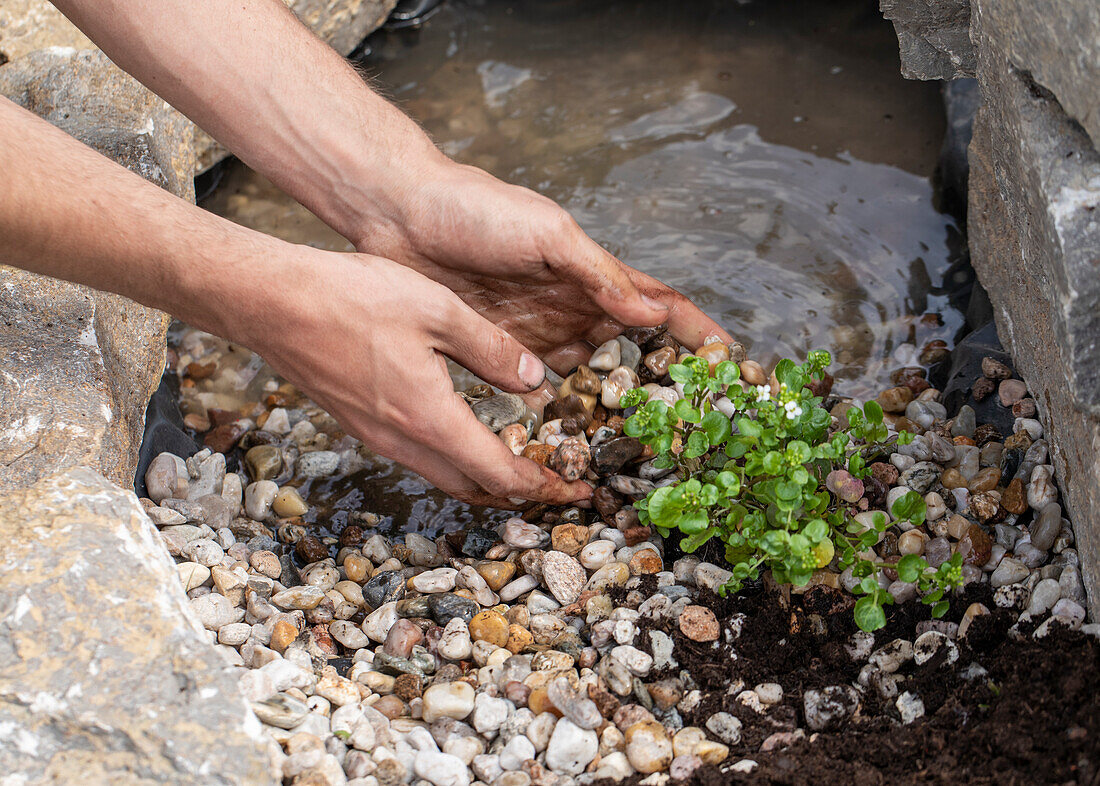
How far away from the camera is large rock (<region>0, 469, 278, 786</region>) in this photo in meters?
1.47

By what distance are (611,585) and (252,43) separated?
185 cm

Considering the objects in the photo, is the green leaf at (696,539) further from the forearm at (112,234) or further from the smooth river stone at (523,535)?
the forearm at (112,234)

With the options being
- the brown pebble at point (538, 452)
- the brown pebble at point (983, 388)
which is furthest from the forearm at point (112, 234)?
the brown pebble at point (983, 388)

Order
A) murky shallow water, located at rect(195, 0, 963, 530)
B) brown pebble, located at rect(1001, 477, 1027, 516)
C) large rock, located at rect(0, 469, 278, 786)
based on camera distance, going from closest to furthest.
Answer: large rock, located at rect(0, 469, 278, 786)
brown pebble, located at rect(1001, 477, 1027, 516)
murky shallow water, located at rect(195, 0, 963, 530)

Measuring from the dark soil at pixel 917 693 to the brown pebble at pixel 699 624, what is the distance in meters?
0.02

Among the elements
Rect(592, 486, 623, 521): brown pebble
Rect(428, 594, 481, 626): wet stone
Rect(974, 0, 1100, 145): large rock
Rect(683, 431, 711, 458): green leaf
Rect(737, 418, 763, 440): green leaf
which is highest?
Rect(974, 0, 1100, 145): large rock

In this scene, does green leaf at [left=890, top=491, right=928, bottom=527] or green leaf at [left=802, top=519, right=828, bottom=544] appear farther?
green leaf at [left=890, top=491, right=928, bottom=527]

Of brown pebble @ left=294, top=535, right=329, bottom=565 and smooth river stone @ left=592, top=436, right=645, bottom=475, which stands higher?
smooth river stone @ left=592, top=436, right=645, bottom=475

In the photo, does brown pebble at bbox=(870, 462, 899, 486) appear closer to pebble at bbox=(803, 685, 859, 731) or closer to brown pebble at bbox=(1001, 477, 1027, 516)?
brown pebble at bbox=(1001, 477, 1027, 516)

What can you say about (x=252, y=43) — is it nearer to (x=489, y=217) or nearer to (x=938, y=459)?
(x=489, y=217)

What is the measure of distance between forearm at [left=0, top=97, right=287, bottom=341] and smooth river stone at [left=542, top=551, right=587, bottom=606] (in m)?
0.97

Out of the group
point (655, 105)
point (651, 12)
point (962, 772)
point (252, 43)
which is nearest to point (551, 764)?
point (962, 772)

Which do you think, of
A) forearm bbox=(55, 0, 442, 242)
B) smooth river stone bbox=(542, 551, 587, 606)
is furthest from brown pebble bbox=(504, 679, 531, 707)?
forearm bbox=(55, 0, 442, 242)

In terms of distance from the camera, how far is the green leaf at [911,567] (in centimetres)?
178
